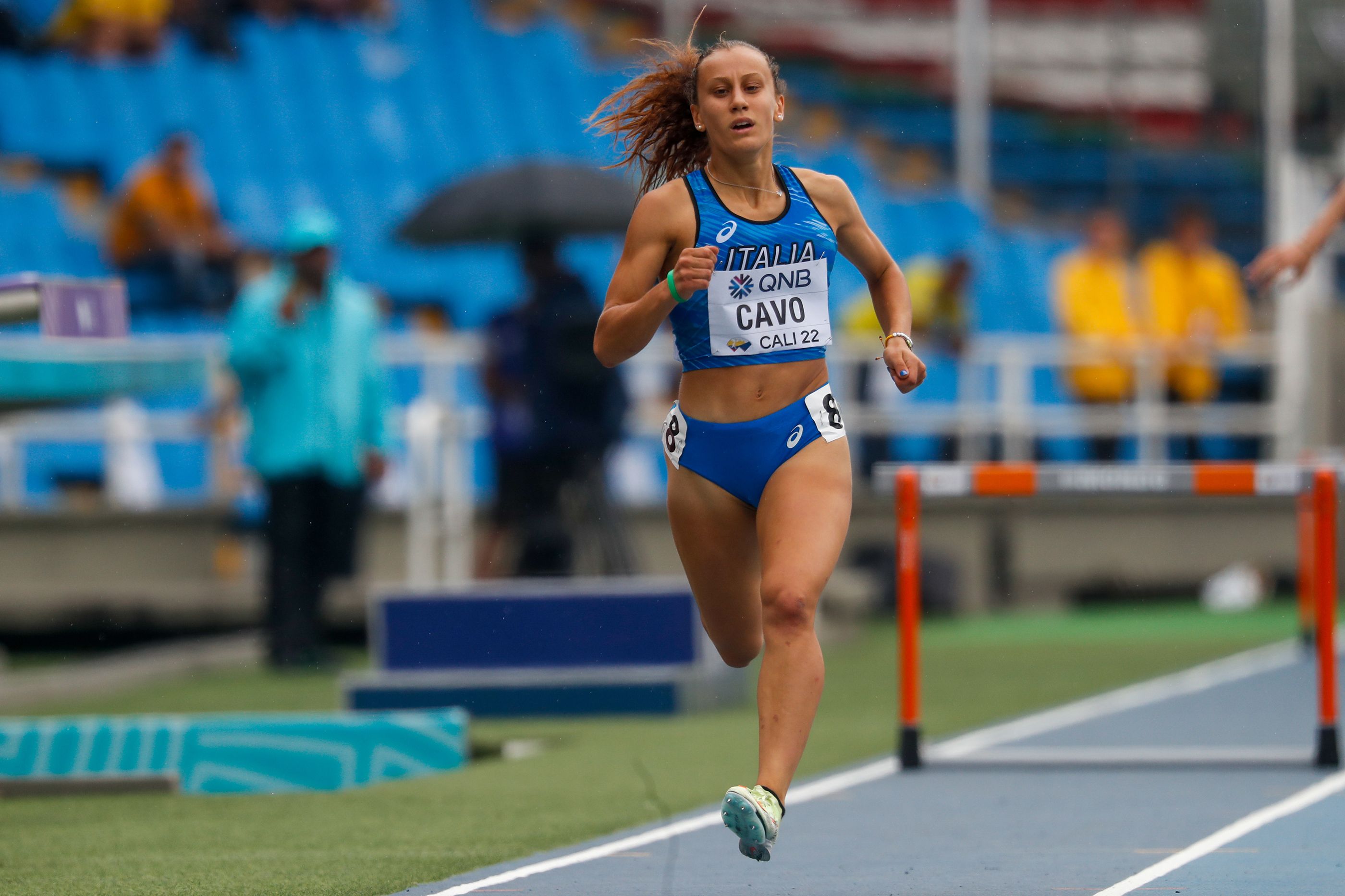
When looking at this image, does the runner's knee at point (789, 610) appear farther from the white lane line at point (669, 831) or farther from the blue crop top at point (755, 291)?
the white lane line at point (669, 831)

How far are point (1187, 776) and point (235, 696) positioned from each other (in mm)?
5758

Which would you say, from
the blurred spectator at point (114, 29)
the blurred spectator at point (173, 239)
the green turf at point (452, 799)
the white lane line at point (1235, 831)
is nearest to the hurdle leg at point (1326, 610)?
the white lane line at point (1235, 831)

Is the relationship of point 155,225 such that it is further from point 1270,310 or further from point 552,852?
point 552,852

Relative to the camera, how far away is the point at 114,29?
2306 centimetres

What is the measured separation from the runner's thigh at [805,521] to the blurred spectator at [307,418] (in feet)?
22.7

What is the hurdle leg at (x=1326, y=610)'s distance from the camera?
26.4ft

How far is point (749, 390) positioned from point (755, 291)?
0.84 ft

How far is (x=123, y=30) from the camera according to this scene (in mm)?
23094

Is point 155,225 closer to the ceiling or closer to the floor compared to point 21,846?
closer to the ceiling

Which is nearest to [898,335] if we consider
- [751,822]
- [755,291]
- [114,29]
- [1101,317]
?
[755,291]

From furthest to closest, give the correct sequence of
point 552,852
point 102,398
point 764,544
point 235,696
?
point 235,696, point 102,398, point 552,852, point 764,544

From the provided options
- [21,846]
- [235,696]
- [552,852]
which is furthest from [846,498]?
[235,696]

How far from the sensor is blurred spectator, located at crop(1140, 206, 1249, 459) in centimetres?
1720

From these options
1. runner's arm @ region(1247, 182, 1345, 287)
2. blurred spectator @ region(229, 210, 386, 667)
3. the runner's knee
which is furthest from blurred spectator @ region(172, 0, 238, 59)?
the runner's knee
